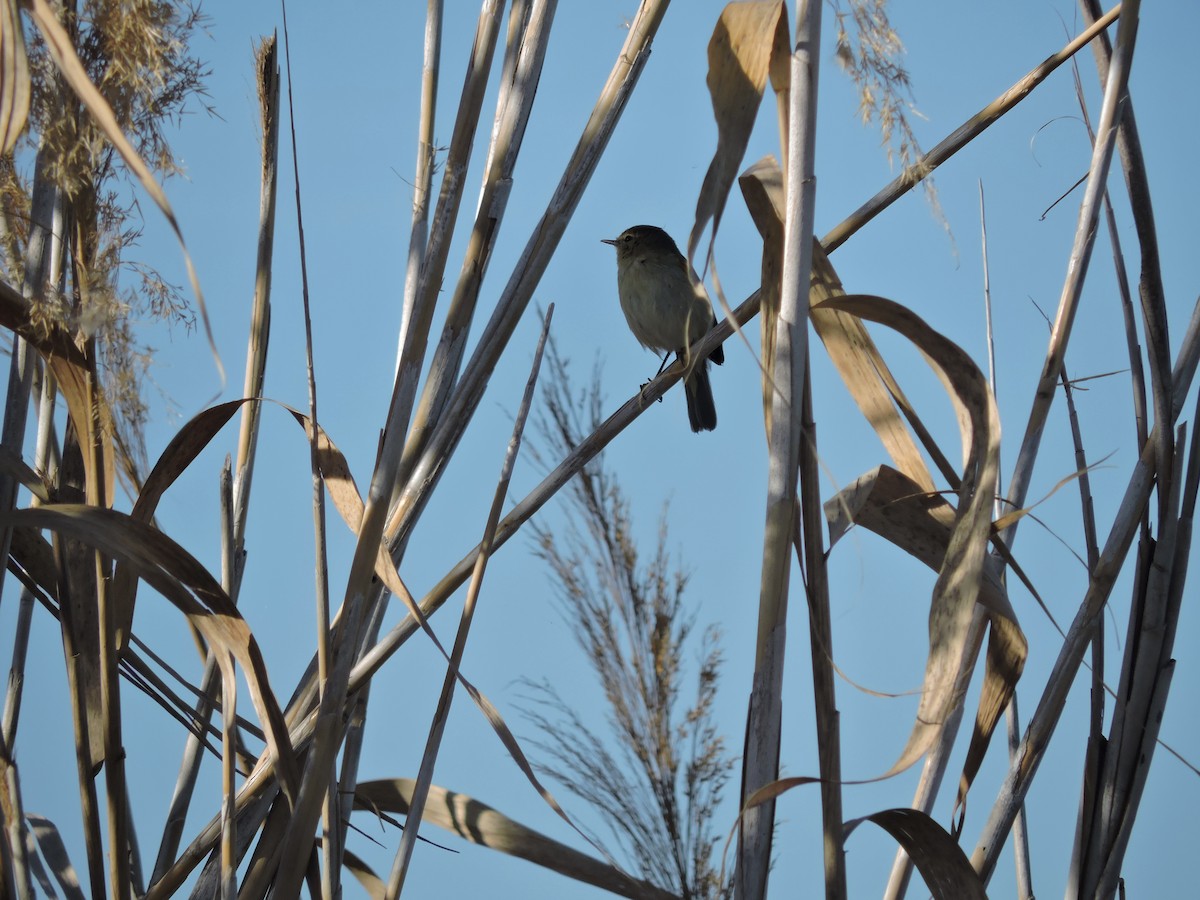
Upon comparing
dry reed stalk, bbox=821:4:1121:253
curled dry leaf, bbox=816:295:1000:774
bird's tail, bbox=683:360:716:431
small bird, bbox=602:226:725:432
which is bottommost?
curled dry leaf, bbox=816:295:1000:774

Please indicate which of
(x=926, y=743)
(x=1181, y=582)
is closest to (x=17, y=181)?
(x=926, y=743)

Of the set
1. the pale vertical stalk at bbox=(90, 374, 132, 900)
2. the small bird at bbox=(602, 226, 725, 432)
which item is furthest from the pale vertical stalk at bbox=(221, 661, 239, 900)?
the small bird at bbox=(602, 226, 725, 432)

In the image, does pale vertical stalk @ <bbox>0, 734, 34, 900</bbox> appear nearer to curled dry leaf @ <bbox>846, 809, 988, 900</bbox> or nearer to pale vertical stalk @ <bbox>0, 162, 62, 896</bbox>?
pale vertical stalk @ <bbox>0, 162, 62, 896</bbox>

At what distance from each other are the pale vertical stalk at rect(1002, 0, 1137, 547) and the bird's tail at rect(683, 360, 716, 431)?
8.79 feet

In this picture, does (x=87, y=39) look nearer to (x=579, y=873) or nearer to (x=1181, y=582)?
(x=579, y=873)

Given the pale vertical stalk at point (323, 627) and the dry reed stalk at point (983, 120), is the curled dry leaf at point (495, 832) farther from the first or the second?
the dry reed stalk at point (983, 120)

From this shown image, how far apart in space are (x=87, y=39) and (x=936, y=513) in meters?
0.75

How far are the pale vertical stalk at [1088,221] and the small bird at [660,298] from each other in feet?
8.26

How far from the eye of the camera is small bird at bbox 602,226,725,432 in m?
3.52

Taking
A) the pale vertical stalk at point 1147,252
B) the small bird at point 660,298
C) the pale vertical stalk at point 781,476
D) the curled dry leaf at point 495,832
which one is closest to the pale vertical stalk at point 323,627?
the curled dry leaf at point 495,832

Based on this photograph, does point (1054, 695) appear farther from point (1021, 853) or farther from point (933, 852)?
point (1021, 853)

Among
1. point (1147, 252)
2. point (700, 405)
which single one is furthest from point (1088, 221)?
point (700, 405)

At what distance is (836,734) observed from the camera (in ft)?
2.60

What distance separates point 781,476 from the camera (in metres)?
0.74
